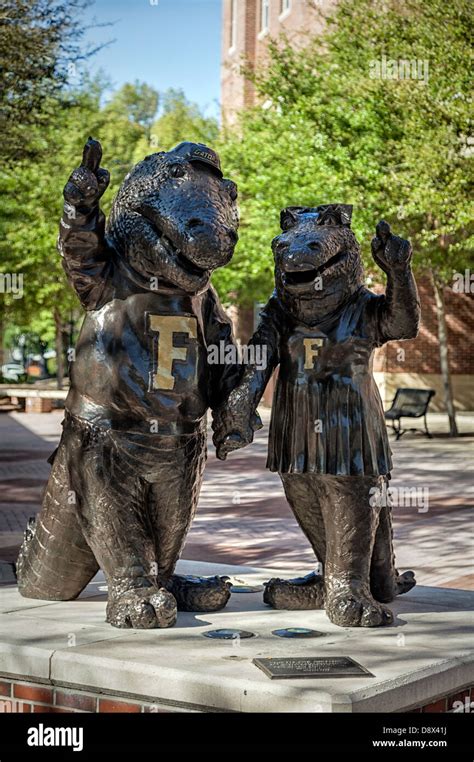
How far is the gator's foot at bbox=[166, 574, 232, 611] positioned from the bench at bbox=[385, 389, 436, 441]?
49.0 ft

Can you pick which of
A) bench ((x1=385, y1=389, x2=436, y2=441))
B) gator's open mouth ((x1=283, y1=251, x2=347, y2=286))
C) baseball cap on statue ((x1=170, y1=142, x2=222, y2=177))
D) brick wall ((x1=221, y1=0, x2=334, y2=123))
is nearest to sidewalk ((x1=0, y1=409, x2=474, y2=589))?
bench ((x1=385, y1=389, x2=436, y2=441))

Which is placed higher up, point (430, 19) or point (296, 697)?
point (430, 19)

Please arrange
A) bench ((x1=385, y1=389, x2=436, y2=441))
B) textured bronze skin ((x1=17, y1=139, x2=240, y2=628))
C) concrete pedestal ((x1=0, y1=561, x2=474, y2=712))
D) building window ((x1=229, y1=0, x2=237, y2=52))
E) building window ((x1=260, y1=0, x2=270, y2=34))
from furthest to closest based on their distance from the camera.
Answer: building window ((x1=229, y1=0, x2=237, y2=52)), building window ((x1=260, y1=0, x2=270, y2=34)), bench ((x1=385, y1=389, x2=436, y2=441)), textured bronze skin ((x1=17, y1=139, x2=240, y2=628)), concrete pedestal ((x1=0, y1=561, x2=474, y2=712))

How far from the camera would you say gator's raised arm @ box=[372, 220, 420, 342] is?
4250 mm

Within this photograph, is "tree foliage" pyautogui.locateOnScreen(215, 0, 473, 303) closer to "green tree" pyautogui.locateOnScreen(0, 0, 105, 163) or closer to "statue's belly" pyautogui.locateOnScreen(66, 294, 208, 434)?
"green tree" pyautogui.locateOnScreen(0, 0, 105, 163)

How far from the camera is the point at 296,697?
348 cm

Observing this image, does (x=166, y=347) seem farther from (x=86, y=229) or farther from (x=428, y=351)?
(x=428, y=351)

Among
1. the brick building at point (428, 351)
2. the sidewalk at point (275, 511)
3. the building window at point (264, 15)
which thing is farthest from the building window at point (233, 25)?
the sidewalk at point (275, 511)

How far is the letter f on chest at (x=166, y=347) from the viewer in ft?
14.3

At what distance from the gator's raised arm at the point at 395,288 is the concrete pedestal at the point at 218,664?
1201 mm

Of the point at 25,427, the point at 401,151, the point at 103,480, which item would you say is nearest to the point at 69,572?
the point at 103,480

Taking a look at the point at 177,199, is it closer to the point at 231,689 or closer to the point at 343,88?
the point at 231,689

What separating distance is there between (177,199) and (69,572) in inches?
65.3

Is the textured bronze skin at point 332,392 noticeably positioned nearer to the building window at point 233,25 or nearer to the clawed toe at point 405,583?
the clawed toe at point 405,583
